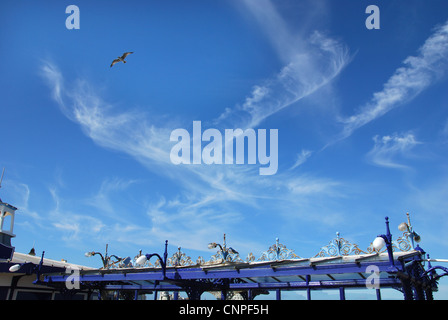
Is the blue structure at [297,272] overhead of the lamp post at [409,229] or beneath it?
beneath

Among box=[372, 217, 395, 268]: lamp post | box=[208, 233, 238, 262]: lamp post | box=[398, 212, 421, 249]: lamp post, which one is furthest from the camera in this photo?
box=[208, 233, 238, 262]: lamp post

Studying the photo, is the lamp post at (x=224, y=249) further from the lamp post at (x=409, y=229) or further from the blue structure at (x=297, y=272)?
the lamp post at (x=409, y=229)

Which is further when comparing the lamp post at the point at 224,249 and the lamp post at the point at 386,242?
the lamp post at the point at 224,249

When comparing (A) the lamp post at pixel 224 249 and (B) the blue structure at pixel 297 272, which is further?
(A) the lamp post at pixel 224 249

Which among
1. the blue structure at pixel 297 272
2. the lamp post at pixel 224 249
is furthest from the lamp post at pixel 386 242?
the lamp post at pixel 224 249

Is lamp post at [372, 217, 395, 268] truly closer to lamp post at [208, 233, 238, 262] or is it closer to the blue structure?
the blue structure

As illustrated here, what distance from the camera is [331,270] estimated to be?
11.1 metres

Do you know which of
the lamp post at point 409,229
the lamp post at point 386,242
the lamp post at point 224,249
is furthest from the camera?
the lamp post at point 224,249

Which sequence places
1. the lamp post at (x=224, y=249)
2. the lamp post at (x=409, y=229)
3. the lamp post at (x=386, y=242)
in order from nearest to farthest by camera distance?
the lamp post at (x=386, y=242) < the lamp post at (x=409, y=229) < the lamp post at (x=224, y=249)

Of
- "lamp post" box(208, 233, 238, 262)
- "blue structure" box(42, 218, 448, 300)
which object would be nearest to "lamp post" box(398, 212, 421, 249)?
"blue structure" box(42, 218, 448, 300)

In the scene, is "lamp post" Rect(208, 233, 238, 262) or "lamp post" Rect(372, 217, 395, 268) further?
"lamp post" Rect(208, 233, 238, 262)

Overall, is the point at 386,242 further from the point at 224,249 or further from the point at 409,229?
the point at 224,249

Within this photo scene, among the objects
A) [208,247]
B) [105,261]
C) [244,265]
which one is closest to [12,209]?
[105,261]
